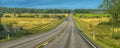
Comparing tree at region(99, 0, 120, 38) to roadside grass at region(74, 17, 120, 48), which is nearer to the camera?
roadside grass at region(74, 17, 120, 48)

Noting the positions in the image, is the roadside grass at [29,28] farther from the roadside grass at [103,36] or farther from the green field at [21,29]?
the roadside grass at [103,36]

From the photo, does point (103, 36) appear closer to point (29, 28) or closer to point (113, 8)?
point (113, 8)

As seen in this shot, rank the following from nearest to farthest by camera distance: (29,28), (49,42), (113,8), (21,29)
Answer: (49,42), (113,8), (21,29), (29,28)

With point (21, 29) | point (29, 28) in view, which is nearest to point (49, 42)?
point (21, 29)

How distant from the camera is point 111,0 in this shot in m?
49.3

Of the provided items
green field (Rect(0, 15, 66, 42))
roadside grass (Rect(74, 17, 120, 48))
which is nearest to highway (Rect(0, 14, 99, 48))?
roadside grass (Rect(74, 17, 120, 48))

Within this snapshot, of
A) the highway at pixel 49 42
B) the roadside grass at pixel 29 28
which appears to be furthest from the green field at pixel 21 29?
the highway at pixel 49 42

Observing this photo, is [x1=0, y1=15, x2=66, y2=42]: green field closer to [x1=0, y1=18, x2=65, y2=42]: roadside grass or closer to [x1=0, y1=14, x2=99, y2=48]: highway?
[x1=0, y1=18, x2=65, y2=42]: roadside grass

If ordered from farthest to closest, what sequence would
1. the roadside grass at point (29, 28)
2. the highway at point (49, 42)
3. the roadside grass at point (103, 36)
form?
the roadside grass at point (29, 28) < the roadside grass at point (103, 36) < the highway at point (49, 42)

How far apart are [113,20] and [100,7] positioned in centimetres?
318

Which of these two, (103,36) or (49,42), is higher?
(49,42)

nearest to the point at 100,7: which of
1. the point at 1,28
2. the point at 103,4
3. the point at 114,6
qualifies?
the point at 103,4

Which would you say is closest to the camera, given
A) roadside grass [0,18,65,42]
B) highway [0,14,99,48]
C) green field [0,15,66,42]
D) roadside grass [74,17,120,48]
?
highway [0,14,99,48]

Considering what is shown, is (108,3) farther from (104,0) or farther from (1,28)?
(1,28)
